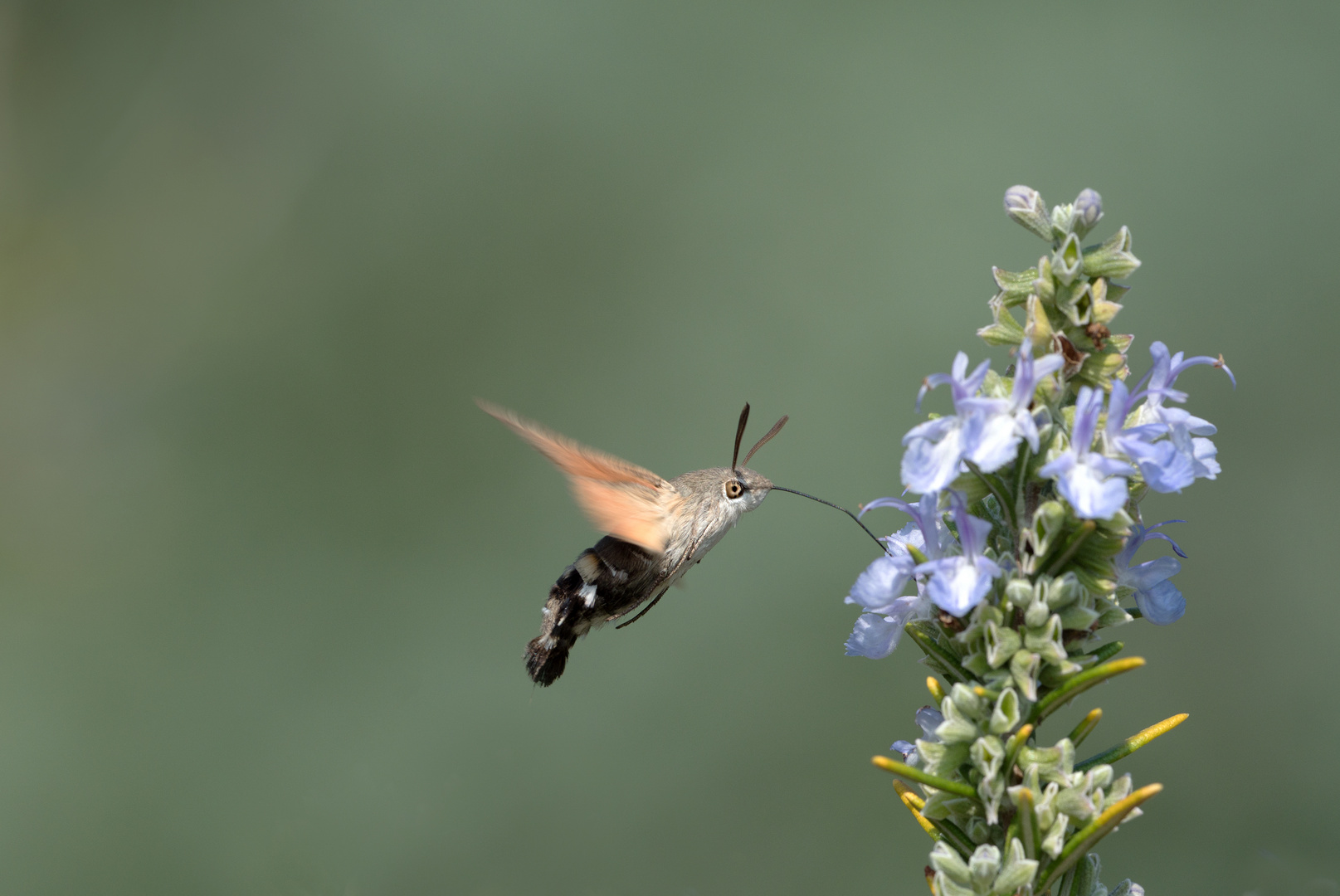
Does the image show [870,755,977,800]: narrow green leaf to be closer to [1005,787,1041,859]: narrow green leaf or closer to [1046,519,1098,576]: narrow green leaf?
[1005,787,1041,859]: narrow green leaf

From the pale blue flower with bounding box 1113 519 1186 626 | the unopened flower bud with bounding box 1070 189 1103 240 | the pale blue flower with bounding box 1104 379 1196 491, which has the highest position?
the unopened flower bud with bounding box 1070 189 1103 240

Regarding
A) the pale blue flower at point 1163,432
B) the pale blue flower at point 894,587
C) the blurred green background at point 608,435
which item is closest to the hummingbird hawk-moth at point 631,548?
the pale blue flower at point 894,587

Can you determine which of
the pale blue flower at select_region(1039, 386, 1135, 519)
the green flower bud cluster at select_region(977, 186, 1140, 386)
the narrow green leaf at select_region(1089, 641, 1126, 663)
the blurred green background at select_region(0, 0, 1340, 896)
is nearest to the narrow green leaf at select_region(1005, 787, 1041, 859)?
the narrow green leaf at select_region(1089, 641, 1126, 663)

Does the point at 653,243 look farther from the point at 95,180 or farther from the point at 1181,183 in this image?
the point at 95,180

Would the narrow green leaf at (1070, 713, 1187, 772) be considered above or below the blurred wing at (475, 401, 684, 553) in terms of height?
below

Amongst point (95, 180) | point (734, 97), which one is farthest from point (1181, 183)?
point (95, 180)

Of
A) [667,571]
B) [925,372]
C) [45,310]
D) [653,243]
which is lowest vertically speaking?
[667,571]
